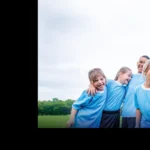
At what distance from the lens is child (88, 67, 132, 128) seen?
2.29m

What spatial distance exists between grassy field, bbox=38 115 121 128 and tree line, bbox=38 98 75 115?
0.04 m

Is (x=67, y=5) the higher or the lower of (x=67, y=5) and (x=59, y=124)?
the higher

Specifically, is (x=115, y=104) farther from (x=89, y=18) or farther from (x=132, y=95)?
(x=89, y=18)

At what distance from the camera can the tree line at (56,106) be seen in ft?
7.47

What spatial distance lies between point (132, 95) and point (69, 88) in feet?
1.85

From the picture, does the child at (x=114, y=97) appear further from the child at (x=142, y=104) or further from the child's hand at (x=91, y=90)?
the child at (x=142, y=104)

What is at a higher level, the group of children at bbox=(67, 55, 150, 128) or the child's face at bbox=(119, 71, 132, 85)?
the child's face at bbox=(119, 71, 132, 85)

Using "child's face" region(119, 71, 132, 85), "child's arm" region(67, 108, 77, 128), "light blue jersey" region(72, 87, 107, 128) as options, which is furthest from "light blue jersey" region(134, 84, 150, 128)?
"child's arm" region(67, 108, 77, 128)

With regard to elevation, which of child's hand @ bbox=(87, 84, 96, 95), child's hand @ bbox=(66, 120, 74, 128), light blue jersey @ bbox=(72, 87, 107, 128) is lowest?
child's hand @ bbox=(66, 120, 74, 128)

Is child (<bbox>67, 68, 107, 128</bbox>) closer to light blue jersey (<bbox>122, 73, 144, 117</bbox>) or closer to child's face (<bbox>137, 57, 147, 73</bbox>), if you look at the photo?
light blue jersey (<bbox>122, 73, 144, 117</bbox>)

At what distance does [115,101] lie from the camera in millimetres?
2305

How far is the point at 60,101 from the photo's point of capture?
7.47 ft
